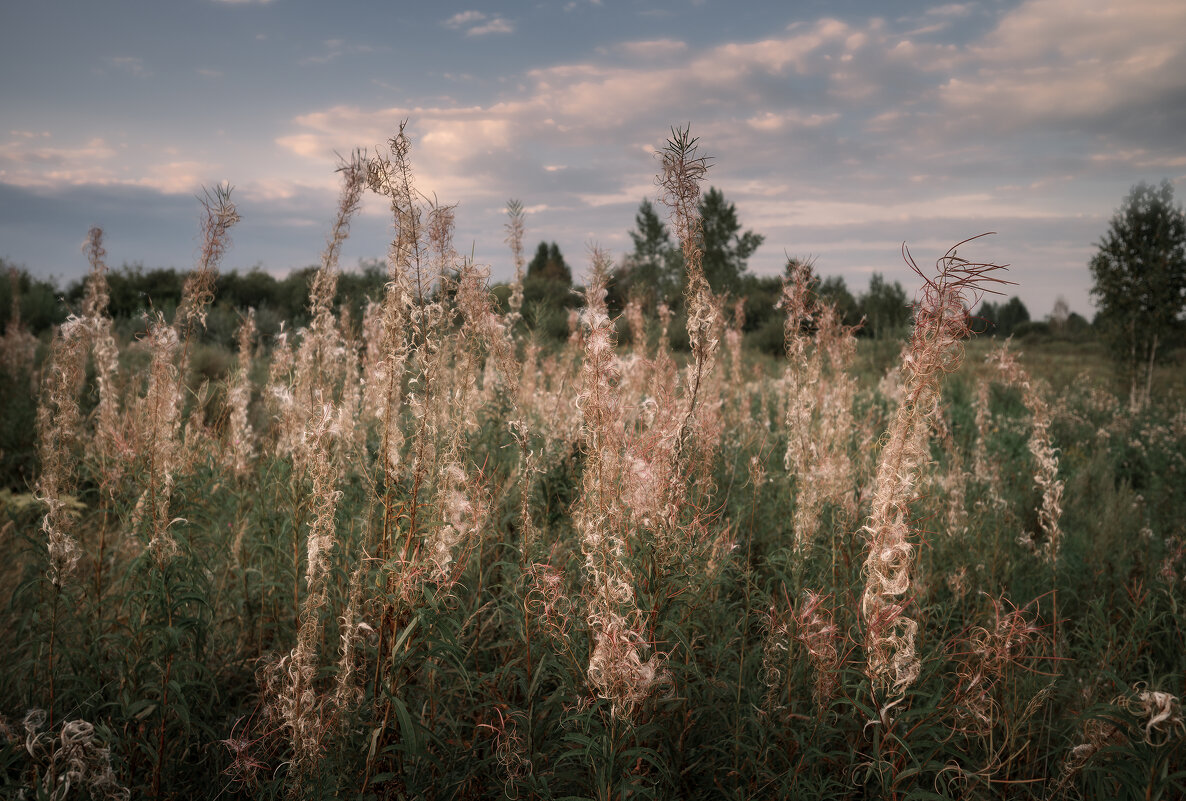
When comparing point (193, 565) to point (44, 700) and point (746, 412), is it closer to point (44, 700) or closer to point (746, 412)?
point (44, 700)

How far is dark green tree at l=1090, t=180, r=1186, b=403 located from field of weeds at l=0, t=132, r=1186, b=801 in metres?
15.3

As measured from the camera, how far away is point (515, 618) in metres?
2.57

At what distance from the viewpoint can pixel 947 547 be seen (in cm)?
461

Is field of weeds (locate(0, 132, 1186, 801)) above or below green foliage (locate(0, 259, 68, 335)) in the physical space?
below

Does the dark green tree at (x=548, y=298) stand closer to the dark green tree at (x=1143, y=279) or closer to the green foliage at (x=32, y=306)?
the green foliage at (x=32, y=306)

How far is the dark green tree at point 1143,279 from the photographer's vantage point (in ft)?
51.3

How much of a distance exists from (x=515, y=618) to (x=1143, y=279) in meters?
19.8

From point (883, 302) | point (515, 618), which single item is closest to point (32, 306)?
point (515, 618)

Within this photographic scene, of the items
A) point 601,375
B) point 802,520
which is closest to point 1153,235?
point 802,520

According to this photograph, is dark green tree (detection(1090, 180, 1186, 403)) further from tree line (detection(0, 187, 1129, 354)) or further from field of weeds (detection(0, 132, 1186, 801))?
field of weeds (detection(0, 132, 1186, 801))

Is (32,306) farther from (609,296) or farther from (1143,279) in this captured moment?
(1143,279)

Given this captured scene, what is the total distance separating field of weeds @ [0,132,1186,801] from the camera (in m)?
2.04

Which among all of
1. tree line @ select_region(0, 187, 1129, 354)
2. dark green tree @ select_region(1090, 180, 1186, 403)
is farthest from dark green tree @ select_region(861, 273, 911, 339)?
dark green tree @ select_region(1090, 180, 1186, 403)

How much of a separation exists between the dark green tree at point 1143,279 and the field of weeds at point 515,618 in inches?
603
